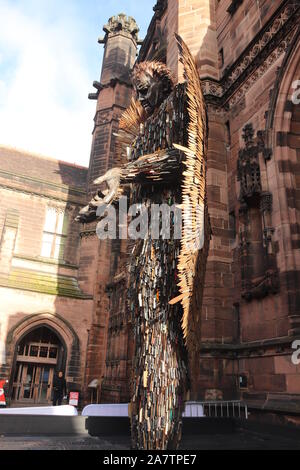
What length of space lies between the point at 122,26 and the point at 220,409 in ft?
66.0

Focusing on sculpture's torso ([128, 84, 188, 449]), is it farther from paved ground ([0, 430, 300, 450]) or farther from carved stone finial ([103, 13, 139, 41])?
carved stone finial ([103, 13, 139, 41])

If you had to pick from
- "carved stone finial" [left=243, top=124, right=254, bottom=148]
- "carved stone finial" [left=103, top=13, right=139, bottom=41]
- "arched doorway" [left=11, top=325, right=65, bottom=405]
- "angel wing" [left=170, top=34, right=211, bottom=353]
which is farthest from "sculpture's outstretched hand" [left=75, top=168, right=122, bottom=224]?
"carved stone finial" [left=103, top=13, right=139, bottom=41]

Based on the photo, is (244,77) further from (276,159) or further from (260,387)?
(260,387)

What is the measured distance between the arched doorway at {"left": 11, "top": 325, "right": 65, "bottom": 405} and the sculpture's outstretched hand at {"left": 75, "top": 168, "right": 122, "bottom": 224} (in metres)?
11.5

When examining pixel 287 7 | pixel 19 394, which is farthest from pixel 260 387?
pixel 19 394

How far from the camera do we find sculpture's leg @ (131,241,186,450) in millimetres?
2211

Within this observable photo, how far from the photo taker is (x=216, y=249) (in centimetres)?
755

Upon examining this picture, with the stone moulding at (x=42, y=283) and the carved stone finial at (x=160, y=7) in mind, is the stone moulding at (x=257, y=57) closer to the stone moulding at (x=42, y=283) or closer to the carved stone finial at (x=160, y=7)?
the carved stone finial at (x=160, y=7)

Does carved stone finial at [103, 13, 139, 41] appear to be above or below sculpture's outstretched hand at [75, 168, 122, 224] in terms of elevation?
above

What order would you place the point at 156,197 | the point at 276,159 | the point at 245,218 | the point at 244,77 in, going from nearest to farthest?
the point at 156,197
the point at 276,159
the point at 245,218
the point at 244,77

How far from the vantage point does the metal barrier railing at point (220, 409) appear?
231 inches

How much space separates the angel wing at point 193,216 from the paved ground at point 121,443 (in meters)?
1.84

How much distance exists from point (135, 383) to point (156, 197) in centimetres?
140
